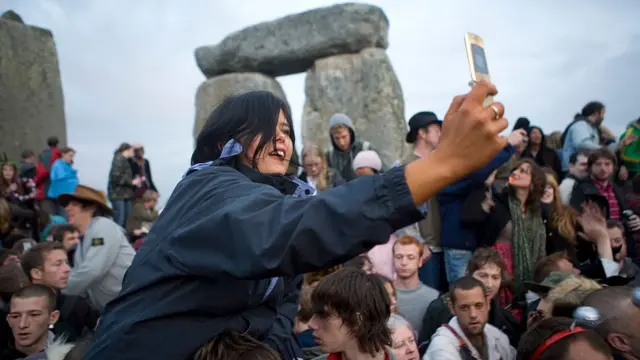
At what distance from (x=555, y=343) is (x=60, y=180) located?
23.9 ft

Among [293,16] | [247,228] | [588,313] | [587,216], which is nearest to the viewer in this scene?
[247,228]

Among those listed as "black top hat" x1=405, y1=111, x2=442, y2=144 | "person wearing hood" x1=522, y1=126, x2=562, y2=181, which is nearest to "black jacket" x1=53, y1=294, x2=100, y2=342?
"black top hat" x1=405, y1=111, x2=442, y2=144

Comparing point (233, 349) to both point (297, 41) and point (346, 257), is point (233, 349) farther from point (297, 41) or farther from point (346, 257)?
point (297, 41)

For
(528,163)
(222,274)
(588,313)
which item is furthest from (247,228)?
(528,163)

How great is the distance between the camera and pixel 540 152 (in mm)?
7047

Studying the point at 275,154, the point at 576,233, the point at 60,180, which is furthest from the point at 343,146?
the point at 275,154

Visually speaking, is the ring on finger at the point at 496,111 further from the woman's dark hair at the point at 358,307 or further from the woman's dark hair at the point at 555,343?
the woman's dark hair at the point at 358,307

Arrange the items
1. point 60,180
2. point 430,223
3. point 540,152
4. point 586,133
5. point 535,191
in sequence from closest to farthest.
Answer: point 430,223 < point 535,191 < point 586,133 < point 540,152 < point 60,180

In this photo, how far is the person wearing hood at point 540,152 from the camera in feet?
23.0

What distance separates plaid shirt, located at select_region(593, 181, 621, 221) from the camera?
4.65 meters

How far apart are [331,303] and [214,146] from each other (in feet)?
3.23

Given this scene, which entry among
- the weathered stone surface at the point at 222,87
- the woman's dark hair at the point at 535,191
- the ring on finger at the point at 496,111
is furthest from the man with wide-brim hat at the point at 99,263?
the weathered stone surface at the point at 222,87

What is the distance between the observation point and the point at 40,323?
315 cm

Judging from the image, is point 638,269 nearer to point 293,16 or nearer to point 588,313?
point 588,313
